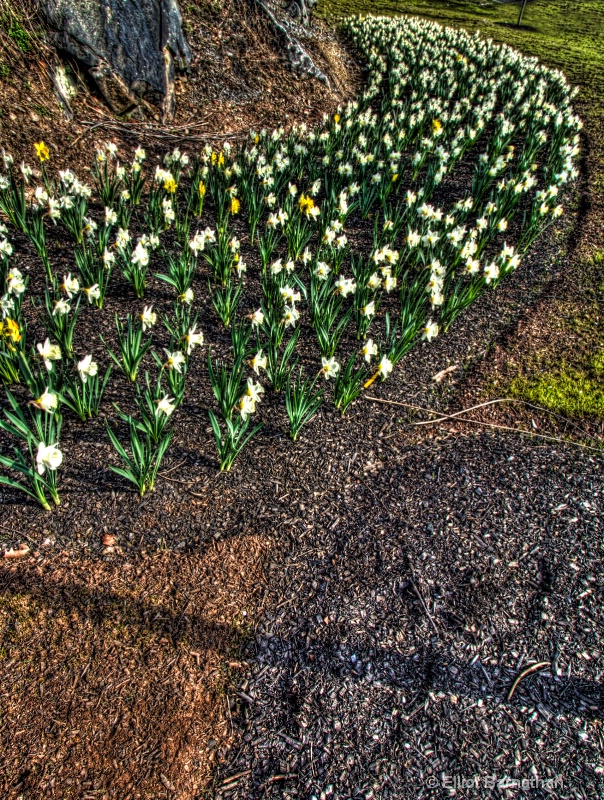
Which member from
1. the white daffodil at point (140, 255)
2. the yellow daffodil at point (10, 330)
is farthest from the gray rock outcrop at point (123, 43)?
the yellow daffodil at point (10, 330)

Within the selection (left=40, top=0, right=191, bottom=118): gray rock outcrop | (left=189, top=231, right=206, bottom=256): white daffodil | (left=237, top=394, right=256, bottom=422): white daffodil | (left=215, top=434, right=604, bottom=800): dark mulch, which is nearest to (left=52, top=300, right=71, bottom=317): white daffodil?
(left=189, top=231, right=206, bottom=256): white daffodil

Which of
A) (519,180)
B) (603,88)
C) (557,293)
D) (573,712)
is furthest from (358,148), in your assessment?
(603,88)

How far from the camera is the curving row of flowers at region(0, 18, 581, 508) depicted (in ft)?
8.77

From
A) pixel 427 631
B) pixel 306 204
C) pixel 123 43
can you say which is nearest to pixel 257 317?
pixel 306 204

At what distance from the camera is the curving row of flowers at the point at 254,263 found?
267cm

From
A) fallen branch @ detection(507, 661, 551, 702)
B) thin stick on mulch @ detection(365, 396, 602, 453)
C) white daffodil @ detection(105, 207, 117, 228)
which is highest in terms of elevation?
white daffodil @ detection(105, 207, 117, 228)

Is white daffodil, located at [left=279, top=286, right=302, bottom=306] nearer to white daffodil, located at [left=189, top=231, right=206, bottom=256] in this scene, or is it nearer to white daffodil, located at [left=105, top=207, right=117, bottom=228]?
white daffodil, located at [left=189, top=231, right=206, bottom=256]

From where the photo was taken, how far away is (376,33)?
36.7 feet

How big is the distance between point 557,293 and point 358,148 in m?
2.98

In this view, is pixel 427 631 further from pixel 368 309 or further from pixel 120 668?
pixel 368 309

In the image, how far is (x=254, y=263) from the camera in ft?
14.6

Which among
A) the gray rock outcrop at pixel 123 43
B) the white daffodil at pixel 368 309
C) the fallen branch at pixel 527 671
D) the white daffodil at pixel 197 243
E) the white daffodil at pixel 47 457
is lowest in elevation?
the fallen branch at pixel 527 671

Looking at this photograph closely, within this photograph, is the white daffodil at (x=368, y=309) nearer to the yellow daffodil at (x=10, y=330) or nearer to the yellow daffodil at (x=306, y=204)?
the yellow daffodil at (x=306, y=204)

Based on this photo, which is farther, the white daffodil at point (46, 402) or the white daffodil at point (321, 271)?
the white daffodil at point (321, 271)
